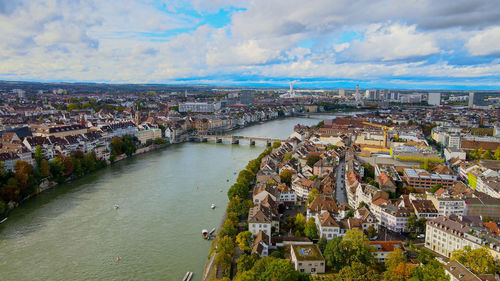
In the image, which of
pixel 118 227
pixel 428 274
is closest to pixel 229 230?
pixel 118 227

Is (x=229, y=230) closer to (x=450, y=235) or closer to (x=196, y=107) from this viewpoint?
(x=450, y=235)

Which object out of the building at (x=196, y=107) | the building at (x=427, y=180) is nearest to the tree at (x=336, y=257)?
the building at (x=427, y=180)

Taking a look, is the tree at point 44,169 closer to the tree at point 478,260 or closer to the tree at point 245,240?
the tree at point 245,240

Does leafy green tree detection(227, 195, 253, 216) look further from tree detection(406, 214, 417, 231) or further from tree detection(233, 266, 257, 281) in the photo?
tree detection(406, 214, 417, 231)

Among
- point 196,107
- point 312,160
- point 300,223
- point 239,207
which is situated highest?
point 196,107

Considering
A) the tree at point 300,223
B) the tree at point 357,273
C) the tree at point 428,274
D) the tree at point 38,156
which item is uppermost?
the tree at point 38,156

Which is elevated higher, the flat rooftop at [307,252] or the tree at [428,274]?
the tree at [428,274]

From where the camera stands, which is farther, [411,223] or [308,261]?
[411,223]
